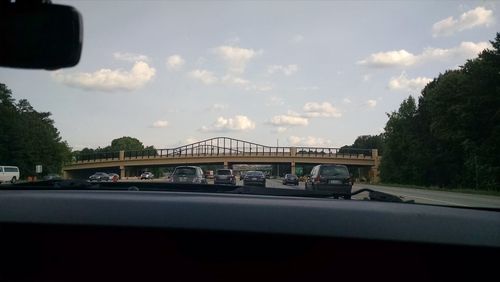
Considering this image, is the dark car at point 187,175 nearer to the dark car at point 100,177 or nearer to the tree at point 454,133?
the dark car at point 100,177

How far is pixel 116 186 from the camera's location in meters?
4.30

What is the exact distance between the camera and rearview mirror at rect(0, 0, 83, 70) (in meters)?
2.15

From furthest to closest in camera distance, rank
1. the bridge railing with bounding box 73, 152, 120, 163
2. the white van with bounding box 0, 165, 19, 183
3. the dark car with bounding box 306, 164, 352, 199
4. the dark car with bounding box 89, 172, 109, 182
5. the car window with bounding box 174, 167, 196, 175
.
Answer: the white van with bounding box 0, 165, 19, 183 → the car window with bounding box 174, 167, 196, 175 → the dark car with bounding box 306, 164, 352, 199 → the bridge railing with bounding box 73, 152, 120, 163 → the dark car with bounding box 89, 172, 109, 182

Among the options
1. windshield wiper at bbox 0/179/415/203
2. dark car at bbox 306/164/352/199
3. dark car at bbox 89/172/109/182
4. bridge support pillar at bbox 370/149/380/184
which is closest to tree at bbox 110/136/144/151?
dark car at bbox 89/172/109/182

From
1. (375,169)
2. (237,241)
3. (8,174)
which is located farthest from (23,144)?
(375,169)

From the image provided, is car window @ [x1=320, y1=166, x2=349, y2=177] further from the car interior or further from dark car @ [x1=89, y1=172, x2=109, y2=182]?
the car interior

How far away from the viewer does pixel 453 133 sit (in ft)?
212

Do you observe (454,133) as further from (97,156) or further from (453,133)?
(97,156)

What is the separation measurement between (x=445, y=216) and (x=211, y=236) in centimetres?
86

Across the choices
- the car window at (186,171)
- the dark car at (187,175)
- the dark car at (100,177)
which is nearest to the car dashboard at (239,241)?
the dark car at (100,177)

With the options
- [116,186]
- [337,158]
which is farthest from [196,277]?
[337,158]

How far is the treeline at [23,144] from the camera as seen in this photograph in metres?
22.1

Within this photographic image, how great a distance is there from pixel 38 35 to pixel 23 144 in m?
25.5

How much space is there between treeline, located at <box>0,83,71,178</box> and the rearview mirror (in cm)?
1426
